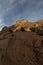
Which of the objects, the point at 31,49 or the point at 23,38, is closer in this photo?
the point at 31,49

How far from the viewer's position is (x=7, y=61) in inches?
397

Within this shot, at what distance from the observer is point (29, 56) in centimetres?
980

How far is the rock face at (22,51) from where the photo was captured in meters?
9.73

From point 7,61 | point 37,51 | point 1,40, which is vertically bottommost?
point 7,61

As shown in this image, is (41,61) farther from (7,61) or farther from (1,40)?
(1,40)

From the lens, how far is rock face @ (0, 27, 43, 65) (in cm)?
973

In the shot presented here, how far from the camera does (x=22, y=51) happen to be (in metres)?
10.1

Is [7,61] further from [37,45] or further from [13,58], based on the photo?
[37,45]

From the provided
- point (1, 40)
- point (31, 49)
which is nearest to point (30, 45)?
point (31, 49)

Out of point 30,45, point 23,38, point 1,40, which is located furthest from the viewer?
point 1,40

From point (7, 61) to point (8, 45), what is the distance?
1.14 metres

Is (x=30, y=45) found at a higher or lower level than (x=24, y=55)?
higher

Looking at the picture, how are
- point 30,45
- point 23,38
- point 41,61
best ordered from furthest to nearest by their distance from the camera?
point 23,38 < point 30,45 < point 41,61

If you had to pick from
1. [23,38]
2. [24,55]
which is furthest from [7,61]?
Answer: [23,38]
